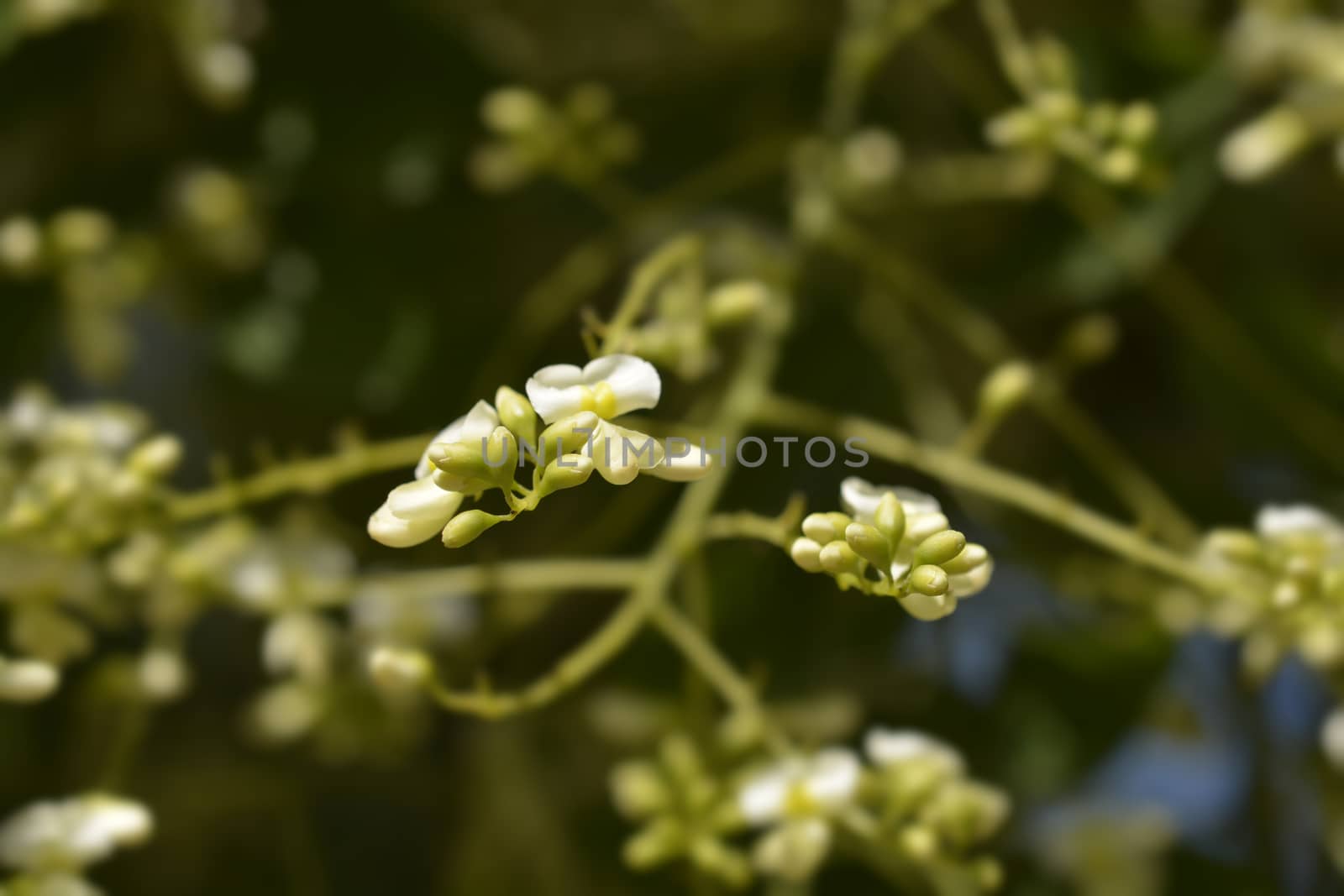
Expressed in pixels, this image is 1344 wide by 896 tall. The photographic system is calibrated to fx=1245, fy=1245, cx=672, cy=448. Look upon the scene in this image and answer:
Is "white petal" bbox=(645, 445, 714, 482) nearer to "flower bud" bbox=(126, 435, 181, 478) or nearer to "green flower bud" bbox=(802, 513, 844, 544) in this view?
"green flower bud" bbox=(802, 513, 844, 544)

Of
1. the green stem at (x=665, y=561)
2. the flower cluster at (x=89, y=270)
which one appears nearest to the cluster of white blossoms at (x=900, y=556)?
the green stem at (x=665, y=561)

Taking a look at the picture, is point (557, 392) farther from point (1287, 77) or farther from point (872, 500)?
point (1287, 77)

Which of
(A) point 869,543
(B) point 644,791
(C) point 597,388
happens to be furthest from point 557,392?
(B) point 644,791

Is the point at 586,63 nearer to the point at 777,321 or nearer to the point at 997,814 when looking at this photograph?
the point at 777,321

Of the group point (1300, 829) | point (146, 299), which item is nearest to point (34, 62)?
point (146, 299)

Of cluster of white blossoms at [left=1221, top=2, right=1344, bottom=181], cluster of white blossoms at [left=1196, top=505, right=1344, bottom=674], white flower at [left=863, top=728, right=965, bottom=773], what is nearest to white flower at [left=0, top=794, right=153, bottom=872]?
white flower at [left=863, top=728, right=965, bottom=773]
